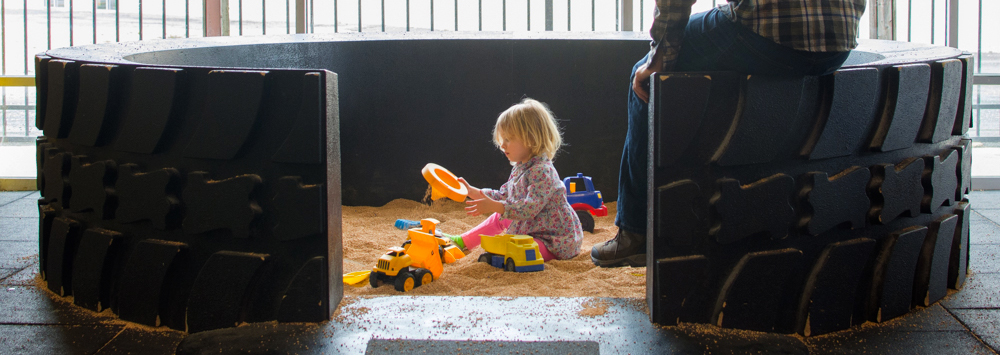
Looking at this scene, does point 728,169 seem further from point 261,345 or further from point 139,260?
point 139,260

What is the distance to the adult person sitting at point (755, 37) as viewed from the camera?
1686 mm

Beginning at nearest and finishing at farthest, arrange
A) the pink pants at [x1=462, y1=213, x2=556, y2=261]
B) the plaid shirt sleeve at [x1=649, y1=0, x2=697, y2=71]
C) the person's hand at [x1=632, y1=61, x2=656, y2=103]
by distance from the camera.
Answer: the plaid shirt sleeve at [x1=649, y1=0, x2=697, y2=71], the person's hand at [x1=632, y1=61, x2=656, y2=103], the pink pants at [x1=462, y1=213, x2=556, y2=261]

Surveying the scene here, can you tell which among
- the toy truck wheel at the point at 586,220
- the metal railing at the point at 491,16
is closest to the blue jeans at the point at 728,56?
the toy truck wheel at the point at 586,220

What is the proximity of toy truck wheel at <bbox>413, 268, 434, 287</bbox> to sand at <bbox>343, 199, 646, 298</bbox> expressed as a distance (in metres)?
0.02

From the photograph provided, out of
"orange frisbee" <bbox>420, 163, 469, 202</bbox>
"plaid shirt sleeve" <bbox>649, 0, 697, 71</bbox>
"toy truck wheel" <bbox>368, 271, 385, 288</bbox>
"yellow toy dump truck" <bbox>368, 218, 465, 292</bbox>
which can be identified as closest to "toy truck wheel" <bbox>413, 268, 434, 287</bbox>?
"yellow toy dump truck" <bbox>368, 218, 465, 292</bbox>

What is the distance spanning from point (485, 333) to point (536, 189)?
3.52 feet

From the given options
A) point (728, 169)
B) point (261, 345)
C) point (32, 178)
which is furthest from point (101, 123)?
point (32, 178)

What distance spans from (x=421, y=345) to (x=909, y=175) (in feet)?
4.50

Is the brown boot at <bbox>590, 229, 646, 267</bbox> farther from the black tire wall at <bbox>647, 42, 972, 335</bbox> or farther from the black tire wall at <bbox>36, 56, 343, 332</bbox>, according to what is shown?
the black tire wall at <bbox>36, 56, 343, 332</bbox>

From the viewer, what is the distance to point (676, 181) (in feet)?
5.46

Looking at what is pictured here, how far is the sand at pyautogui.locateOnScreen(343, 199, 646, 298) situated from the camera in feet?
7.14

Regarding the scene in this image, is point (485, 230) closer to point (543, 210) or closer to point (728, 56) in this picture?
point (543, 210)

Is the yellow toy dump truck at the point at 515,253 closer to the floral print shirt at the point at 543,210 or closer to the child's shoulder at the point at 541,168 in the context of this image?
the floral print shirt at the point at 543,210

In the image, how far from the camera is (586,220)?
3268 mm
